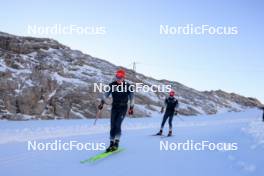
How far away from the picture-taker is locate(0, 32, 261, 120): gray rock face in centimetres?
3216

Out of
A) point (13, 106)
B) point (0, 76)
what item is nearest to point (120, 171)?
point (13, 106)

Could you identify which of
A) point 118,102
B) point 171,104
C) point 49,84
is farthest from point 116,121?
point 49,84

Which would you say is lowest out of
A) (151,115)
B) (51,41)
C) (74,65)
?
(151,115)

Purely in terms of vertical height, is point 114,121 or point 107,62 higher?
point 107,62

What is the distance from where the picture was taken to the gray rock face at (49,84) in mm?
32156

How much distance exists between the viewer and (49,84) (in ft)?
118

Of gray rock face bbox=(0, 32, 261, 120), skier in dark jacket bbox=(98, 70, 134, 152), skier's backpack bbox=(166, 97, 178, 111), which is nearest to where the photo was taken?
skier in dark jacket bbox=(98, 70, 134, 152)

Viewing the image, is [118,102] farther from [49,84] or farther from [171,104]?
[49,84]

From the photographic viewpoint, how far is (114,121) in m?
10.4

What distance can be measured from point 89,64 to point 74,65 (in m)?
4.55

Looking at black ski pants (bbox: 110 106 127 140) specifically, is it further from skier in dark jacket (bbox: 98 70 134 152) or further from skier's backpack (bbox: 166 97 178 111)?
skier's backpack (bbox: 166 97 178 111)

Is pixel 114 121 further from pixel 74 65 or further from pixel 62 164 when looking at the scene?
pixel 74 65

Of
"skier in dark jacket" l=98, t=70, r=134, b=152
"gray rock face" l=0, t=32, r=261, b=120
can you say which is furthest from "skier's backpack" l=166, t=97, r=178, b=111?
"gray rock face" l=0, t=32, r=261, b=120

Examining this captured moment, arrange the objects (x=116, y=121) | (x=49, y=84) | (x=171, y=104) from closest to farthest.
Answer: (x=116, y=121) → (x=171, y=104) → (x=49, y=84)
